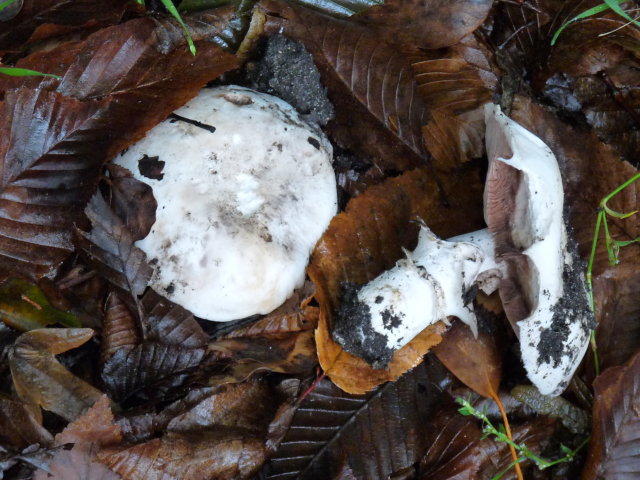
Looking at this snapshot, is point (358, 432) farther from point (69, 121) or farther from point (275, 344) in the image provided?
point (69, 121)

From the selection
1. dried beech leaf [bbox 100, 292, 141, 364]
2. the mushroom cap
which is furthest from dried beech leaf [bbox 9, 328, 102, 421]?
the mushroom cap

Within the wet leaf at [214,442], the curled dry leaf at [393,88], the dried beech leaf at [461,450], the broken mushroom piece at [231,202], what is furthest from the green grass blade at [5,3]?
the dried beech leaf at [461,450]

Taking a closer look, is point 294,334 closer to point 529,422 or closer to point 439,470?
point 439,470

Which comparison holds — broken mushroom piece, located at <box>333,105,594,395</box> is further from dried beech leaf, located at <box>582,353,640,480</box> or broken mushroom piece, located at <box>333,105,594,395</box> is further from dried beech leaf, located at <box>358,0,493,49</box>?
dried beech leaf, located at <box>358,0,493,49</box>

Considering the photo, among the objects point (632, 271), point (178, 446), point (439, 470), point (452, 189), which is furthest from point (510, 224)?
point (178, 446)

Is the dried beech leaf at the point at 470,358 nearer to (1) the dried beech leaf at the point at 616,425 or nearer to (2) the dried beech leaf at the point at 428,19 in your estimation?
(1) the dried beech leaf at the point at 616,425

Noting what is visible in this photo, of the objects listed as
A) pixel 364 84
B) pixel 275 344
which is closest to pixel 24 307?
pixel 275 344
